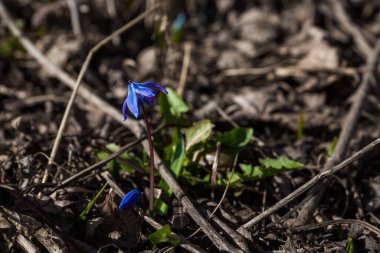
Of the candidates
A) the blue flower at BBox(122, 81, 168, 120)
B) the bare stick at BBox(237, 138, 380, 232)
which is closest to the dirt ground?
the bare stick at BBox(237, 138, 380, 232)

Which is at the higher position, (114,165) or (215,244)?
(114,165)

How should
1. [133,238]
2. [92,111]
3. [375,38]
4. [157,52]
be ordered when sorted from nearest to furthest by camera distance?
1. [133,238]
2. [92,111]
3. [157,52]
4. [375,38]

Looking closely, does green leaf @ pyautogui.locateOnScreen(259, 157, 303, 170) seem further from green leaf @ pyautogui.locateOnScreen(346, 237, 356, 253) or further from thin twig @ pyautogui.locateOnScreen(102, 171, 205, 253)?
thin twig @ pyautogui.locateOnScreen(102, 171, 205, 253)

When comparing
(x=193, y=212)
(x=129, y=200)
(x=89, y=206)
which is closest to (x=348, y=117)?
(x=193, y=212)

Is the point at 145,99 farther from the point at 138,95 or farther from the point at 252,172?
the point at 252,172

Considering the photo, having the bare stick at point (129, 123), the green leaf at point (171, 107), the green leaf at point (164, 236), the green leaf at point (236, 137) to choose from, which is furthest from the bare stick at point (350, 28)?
the green leaf at point (164, 236)

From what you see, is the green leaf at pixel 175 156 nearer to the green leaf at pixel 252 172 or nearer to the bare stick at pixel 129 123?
the bare stick at pixel 129 123

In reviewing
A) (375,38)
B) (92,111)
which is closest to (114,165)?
(92,111)

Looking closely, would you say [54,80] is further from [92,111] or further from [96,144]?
[96,144]
